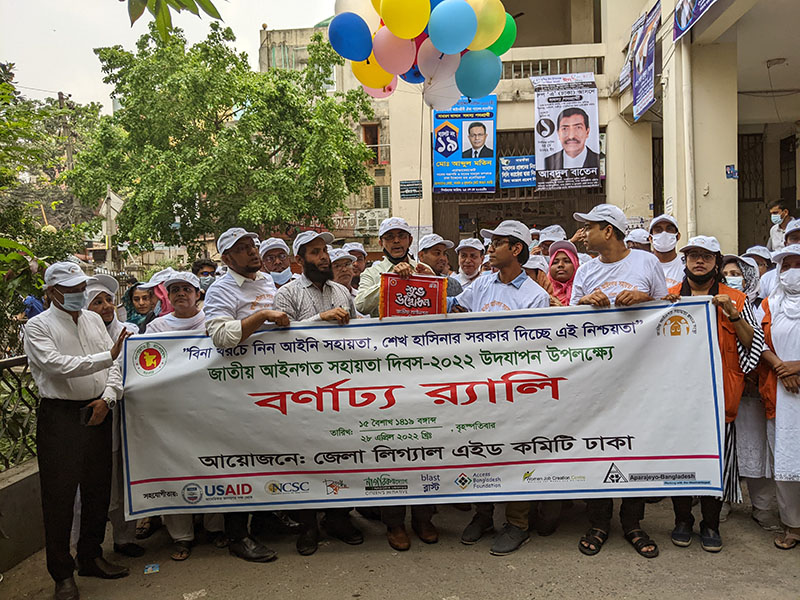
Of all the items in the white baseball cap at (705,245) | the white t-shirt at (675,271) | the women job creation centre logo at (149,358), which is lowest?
the women job creation centre logo at (149,358)

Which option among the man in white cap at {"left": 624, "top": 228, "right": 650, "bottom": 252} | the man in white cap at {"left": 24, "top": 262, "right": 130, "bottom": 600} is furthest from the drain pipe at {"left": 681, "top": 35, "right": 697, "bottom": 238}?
the man in white cap at {"left": 24, "top": 262, "right": 130, "bottom": 600}

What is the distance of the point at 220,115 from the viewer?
19.0 metres

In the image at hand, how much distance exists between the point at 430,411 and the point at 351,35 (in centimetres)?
416

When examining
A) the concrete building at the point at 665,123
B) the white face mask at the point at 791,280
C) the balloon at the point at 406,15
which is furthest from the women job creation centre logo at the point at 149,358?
the concrete building at the point at 665,123

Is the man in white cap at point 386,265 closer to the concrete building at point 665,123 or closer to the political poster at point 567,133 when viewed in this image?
the concrete building at point 665,123

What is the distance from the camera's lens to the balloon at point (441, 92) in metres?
6.92

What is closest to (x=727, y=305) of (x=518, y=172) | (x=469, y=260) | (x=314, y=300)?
(x=314, y=300)

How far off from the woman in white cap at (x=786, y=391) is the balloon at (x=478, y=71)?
11.6 ft

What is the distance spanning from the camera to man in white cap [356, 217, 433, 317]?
15.2ft

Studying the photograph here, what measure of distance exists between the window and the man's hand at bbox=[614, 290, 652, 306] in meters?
20.9

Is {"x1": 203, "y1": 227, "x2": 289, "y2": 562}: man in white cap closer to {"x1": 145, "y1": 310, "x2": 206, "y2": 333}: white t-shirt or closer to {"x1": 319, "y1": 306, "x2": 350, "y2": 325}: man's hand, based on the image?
{"x1": 319, "y1": 306, "x2": 350, "y2": 325}: man's hand

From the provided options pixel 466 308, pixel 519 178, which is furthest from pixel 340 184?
pixel 466 308

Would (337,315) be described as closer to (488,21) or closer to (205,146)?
(488,21)

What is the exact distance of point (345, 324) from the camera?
427 cm
